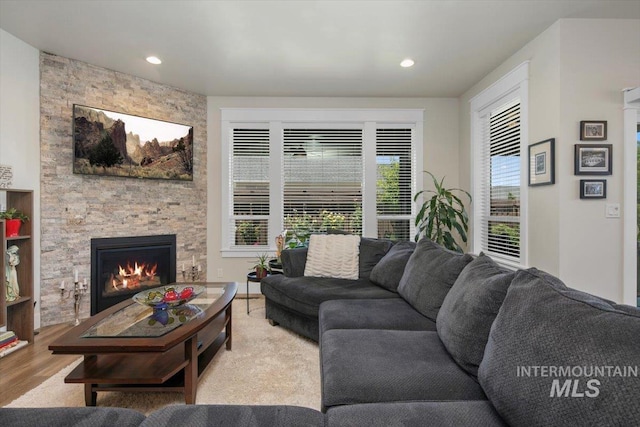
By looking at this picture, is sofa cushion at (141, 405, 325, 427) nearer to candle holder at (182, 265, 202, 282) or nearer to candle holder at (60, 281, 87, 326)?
candle holder at (60, 281, 87, 326)

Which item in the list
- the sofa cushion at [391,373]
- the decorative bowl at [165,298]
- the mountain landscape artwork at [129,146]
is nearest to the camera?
the sofa cushion at [391,373]

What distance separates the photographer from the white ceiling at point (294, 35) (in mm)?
2422

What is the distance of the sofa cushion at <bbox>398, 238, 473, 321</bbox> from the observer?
1.92 meters

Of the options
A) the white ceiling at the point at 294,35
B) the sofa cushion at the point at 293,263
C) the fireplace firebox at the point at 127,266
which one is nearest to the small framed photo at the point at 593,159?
the white ceiling at the point at 294,35

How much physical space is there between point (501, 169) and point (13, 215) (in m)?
4.83

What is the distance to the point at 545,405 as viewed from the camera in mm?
818

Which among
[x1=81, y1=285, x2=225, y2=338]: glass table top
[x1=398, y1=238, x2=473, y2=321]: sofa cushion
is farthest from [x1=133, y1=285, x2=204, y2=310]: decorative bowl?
[x1=398, y1=238, x2=473, y2=321]: sofa cushion

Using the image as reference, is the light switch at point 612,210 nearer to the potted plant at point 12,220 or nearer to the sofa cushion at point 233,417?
the sofa cushion at point 233,417

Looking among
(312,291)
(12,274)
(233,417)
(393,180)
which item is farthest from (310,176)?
(233,417)

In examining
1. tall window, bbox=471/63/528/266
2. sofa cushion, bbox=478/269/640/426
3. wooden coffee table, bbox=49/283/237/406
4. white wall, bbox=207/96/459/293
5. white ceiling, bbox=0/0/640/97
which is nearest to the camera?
sofa cushion, bbox=478/269/640/426

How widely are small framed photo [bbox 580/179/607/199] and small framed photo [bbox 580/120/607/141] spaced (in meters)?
0.35

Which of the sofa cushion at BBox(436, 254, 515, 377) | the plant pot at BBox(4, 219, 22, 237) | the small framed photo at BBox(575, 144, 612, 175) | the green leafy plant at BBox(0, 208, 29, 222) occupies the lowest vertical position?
the sofa cushion at BBox(436, 254, 515, 377)

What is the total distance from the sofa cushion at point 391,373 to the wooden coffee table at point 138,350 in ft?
2.63

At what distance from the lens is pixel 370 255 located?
3223mm
